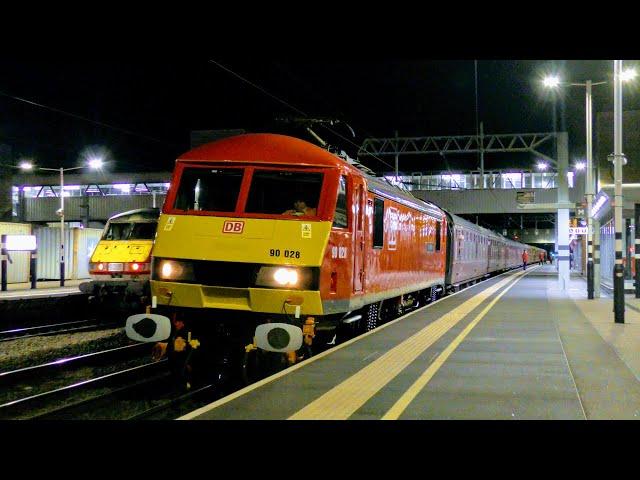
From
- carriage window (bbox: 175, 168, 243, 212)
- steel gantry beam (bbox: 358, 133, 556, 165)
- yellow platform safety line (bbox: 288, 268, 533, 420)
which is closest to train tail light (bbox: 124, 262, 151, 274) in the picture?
yellow platform safety line (bbox: 288, 268, 533, 420)

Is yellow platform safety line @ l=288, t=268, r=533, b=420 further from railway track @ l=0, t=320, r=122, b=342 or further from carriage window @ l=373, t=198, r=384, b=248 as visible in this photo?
railway track @ l=0, t=320, r=122, b=342

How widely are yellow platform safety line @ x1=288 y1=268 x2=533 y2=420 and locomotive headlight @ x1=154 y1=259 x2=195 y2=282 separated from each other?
7.89 feet

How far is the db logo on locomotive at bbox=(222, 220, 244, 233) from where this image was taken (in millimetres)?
8617

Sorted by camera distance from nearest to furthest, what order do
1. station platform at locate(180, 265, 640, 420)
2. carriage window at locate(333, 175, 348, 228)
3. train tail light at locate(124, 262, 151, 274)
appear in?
station platform at locate(180, 265, 640, 420) < carriage window at locate(333, 175, 348, 228) < train tail light at locate(124, 262, 151, 274)

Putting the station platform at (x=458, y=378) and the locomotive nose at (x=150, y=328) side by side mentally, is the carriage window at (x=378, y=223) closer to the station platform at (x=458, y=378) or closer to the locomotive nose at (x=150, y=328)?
the station platform at (x=458, y=378)

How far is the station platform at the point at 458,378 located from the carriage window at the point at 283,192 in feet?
6.79

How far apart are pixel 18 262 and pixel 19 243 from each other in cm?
618

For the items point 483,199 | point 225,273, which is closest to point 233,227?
point 225,273

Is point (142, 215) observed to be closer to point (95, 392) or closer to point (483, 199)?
point (95, 392)
